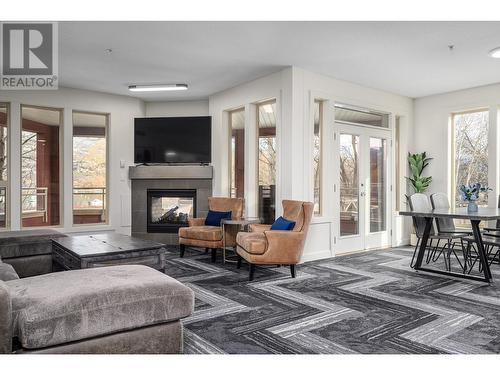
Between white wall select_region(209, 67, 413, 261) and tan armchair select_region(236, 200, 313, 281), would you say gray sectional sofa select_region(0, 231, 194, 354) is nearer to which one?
tan armchair select_region(236, 200, 313, 281)

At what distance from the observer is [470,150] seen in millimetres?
6516

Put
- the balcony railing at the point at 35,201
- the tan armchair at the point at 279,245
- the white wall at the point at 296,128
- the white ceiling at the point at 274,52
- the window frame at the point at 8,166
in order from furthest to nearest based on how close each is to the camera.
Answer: the balcony railing at the point at 35,201 < the window frame at the point at 8,166 < the white wall at the point at 296,128 < the tan armchair at the point at 279,245 < the white ceiling at the point at 274,52

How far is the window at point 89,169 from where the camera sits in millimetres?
6766

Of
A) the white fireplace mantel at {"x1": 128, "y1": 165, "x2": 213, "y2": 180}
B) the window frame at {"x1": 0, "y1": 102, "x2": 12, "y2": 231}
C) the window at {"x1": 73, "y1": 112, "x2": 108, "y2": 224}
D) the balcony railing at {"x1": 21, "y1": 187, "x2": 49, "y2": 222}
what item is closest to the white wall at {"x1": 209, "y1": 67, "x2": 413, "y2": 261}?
the white fireplace mantel at {"x1": 128, "y1": 165, "x2": 213, "y2": 180}

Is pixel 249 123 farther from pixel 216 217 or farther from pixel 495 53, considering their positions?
pixel 495 53

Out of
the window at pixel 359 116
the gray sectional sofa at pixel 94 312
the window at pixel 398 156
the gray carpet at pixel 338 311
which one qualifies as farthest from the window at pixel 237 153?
the gray sectional sofa at pixel 94 312

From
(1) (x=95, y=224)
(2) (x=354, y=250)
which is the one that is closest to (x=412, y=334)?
(2) (x=354, y=250)

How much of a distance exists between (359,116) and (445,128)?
166 cm

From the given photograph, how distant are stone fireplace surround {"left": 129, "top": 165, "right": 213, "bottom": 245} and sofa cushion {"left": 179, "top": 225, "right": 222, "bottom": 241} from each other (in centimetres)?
135

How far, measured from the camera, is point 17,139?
5.93m

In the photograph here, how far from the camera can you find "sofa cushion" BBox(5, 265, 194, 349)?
1.79m

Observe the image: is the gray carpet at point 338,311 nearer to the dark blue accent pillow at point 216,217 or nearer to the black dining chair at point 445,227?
the black dining chair at point 445,227

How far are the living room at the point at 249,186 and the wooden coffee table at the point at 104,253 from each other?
20 mm
